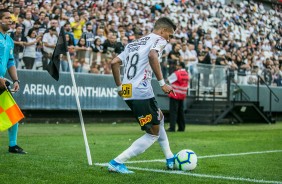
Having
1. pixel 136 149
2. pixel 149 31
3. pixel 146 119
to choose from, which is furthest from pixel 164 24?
pixel 149 31

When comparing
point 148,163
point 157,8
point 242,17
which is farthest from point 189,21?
point 148,163

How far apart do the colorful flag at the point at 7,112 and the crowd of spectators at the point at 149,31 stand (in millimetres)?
10126

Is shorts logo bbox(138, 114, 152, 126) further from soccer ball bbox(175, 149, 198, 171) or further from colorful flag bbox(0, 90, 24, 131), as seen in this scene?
colorful flag bbox(0, 90, 24, 131)

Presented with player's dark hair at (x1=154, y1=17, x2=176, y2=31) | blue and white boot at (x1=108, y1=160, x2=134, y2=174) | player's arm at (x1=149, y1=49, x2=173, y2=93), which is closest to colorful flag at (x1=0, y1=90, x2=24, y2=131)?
blue and white boot at (x1=108, y1=160, x2=134, y2=174)

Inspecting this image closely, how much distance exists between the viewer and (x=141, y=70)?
23.9 feet

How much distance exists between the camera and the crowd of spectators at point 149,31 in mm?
18688

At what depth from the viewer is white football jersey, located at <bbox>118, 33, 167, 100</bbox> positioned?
23.7 feet

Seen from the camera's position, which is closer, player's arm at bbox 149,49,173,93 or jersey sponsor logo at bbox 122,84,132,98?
player's arm at bbox 149,49,173,93

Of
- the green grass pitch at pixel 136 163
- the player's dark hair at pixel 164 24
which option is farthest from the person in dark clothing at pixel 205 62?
the player's dark hair at pixel 164 24

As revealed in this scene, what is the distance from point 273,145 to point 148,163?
16.5 feet

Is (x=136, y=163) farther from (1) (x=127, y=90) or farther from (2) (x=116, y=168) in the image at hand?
(1) (x=127, y=90)

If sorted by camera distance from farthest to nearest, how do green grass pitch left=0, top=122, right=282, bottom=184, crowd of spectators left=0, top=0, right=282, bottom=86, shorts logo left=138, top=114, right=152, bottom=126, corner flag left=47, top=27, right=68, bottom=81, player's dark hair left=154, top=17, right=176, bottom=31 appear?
crowd of spectators left=0, top=0, right=282, bottom=86, corner flag left=47, top=27, right=68, bottom=81, player's dark hair left=154, top=17, right=176, bottom=31, shorts logo left=138, top=114, right=152, bottom=126, green grass pitch left=0, top=122, right=282, bottom=184

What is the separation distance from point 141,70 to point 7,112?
2210 mm

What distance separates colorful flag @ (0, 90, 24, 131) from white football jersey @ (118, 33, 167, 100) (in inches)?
70.2
